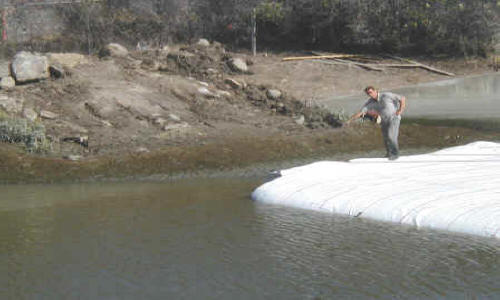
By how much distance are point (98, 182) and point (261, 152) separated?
12.4 feet

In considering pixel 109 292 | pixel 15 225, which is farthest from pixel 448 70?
pixel 109 292

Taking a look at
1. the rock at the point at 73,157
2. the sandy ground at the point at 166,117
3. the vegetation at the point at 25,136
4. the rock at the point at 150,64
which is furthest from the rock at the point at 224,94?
the vegetation at the point at 25,136

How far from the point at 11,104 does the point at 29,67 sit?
183 cm

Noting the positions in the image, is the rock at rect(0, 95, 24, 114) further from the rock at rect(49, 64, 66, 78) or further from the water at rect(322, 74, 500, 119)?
the water at rect(322, 74, 500, 119)

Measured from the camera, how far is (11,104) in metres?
17.2

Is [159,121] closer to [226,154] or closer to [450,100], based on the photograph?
[226,154]

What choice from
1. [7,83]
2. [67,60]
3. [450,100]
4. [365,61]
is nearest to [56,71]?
[7,83]

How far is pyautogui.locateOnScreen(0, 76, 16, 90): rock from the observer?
59.6 ft

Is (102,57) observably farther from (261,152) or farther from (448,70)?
(448,70)

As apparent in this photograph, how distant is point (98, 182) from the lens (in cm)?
1441

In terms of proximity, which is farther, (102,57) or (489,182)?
(102,57)

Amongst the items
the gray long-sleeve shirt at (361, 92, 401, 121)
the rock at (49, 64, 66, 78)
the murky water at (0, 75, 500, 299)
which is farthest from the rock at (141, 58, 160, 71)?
the gray long-sleeve shirt at (361, 92, 401, 121)

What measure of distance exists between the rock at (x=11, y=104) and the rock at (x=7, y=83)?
0.68 metres

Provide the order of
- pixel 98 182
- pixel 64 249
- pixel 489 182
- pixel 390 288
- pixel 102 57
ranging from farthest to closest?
pixel 102 57, pixel 98 182, pixel 489 182, pixel 64 249, pixel 390 288
